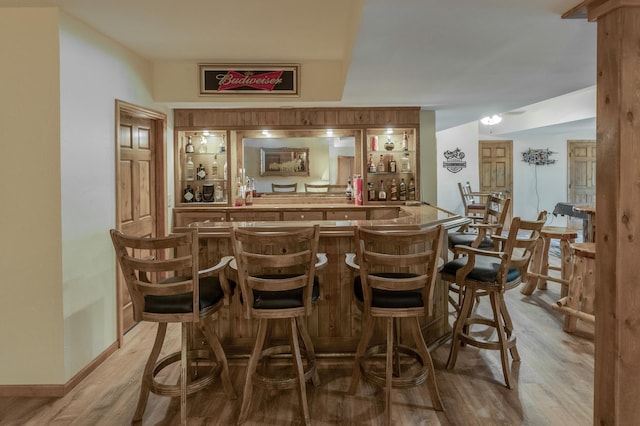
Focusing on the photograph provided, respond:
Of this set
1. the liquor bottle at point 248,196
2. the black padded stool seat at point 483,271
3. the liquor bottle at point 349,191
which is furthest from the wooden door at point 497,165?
the black padded stool seat at point 483,271

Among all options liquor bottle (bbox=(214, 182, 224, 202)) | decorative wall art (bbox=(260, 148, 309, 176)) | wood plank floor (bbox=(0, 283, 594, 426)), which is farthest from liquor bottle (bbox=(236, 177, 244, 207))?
wood plank floor (bbox=(0, 283, 594, 426))

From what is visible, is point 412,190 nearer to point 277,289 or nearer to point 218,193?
point 218,193

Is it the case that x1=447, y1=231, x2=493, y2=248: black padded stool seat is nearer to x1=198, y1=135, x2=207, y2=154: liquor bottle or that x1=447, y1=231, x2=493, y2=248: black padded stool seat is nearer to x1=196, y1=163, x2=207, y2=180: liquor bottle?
x1=196, y1=163, x2=207, y2=180: liquor bottle

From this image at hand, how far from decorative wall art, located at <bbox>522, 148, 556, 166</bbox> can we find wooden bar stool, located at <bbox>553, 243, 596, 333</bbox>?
277 inches

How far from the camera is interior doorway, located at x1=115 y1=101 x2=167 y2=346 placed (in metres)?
3.47

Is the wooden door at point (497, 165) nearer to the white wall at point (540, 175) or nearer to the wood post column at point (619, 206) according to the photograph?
the white wall at point (540, 175)

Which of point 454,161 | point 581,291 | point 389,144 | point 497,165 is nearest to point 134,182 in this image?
point 389,144

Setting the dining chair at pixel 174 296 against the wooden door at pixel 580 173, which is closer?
the dining chair at pixel 174 296

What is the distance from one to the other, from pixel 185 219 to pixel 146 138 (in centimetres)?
109

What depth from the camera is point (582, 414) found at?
240cm

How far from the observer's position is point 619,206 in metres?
1.76

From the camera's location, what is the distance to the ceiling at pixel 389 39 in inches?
86.1

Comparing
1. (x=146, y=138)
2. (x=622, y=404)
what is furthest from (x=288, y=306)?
(x=146, y=138)

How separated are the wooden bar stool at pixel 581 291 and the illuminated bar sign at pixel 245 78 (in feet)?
9.93
